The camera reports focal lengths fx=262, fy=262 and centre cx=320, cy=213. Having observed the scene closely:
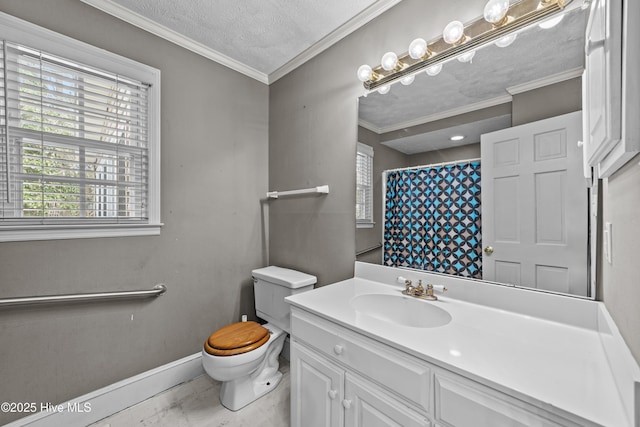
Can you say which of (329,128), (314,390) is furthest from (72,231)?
(329,128)

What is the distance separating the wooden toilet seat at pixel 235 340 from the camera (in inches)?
58.3

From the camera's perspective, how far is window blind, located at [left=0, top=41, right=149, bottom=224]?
4.32ft

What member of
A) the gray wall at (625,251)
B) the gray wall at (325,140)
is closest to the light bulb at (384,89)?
the gray wall at (325,140)

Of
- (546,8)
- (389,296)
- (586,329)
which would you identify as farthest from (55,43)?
(586,329)

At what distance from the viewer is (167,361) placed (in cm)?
180

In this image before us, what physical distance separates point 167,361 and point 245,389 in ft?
2.00

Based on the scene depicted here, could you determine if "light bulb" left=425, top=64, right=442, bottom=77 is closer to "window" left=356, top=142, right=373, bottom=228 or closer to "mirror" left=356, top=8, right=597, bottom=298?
"mirror" left=356, top=8, right=597, bottom=298

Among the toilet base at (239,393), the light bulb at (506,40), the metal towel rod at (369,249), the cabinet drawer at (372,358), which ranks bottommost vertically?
the toilet base at (239,393)

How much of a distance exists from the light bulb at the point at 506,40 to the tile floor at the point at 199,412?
7.22 feet

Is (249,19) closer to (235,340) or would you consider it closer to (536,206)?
(536,206)

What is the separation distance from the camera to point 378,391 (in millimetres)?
933

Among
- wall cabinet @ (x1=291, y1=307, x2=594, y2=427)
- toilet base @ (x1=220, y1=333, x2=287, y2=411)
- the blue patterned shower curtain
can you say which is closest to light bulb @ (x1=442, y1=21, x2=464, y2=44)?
the blue patterned shower curtain

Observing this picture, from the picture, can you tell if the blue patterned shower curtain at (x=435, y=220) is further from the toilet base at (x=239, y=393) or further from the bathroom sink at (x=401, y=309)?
the toilet base at (x=239, y=393)

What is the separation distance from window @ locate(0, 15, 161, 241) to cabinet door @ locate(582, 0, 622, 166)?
2.06m
